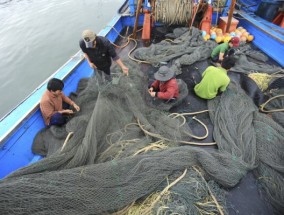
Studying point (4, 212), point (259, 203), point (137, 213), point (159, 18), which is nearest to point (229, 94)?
point (259, 203)

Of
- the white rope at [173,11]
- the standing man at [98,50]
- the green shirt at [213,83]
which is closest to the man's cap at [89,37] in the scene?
the standing man at [98,50]

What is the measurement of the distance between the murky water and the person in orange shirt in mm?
Answer: 4263

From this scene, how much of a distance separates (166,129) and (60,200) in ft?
5.95

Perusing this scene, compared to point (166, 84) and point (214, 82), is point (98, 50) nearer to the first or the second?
point (166, 84)

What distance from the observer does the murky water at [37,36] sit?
7832 mm

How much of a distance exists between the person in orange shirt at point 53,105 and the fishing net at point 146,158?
210 mm

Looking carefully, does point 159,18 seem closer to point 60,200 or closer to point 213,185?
point 213,185

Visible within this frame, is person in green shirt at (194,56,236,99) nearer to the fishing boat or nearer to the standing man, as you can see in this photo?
the fishing boat

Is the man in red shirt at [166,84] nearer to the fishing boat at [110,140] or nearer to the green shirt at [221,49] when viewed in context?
the fishing boat at [110,140]

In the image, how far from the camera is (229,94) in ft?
12.9

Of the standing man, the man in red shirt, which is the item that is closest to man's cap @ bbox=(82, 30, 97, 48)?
the standing man

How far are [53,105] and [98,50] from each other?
138 centimetres

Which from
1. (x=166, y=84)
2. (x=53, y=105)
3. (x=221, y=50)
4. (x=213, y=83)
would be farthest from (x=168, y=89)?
(x=221, y=50)

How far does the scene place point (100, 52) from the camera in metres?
3.89
